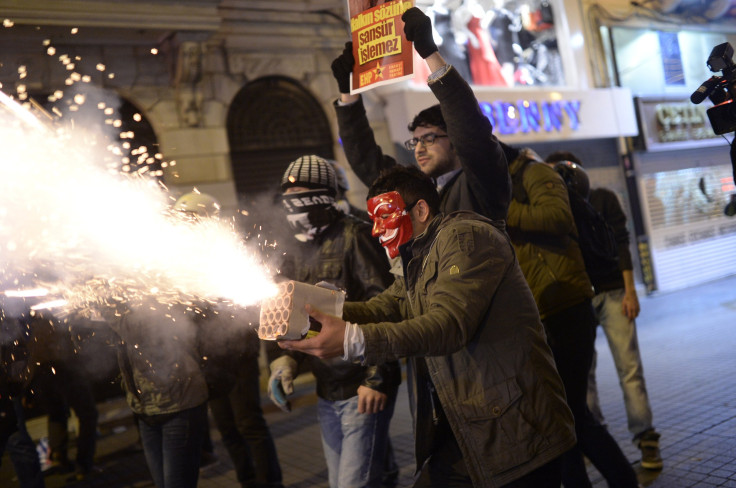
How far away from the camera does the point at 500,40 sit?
47.6ft

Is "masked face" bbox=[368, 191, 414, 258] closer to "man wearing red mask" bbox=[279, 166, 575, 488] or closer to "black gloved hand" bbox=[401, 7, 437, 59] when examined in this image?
"man wearing red mask" bbox=[279, 166, 575, 488]

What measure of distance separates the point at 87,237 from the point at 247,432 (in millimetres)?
2091

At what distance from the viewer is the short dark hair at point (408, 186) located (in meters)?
2.87

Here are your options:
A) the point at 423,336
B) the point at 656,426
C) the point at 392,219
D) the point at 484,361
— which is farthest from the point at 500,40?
the point at 423,336

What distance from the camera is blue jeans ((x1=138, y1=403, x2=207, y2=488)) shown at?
3.78m

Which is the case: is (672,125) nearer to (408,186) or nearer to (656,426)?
(656,426)

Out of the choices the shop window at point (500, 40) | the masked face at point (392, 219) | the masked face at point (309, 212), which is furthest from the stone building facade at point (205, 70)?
the masked face at point (392, 219)

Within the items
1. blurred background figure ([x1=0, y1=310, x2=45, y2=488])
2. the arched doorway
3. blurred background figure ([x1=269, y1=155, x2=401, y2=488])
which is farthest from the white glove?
the arched doorway

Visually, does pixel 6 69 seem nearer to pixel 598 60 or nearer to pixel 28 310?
Answer: pixel 28 310

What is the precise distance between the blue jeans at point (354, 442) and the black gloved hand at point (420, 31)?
1.80 meters

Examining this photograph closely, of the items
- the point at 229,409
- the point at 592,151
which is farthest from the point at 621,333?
the point at 592,151

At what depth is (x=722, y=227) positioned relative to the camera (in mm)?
17484

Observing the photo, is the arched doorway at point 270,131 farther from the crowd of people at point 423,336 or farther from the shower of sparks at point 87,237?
the shower of sparks at point 87,237

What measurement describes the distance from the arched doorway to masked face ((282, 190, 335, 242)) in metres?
6.79
